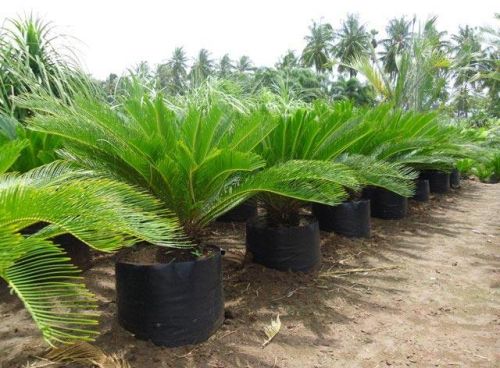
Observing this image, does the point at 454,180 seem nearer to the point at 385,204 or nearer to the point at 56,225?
the point at 385,204

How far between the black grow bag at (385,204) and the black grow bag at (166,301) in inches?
178

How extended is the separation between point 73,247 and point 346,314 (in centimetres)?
235

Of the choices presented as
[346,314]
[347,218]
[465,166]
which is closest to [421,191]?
[347,218]

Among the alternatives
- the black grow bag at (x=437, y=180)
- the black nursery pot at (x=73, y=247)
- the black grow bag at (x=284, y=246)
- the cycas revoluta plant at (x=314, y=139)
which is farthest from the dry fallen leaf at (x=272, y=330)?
the black grow bag at (x=437, y=180)

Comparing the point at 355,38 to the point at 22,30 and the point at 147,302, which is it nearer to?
the point at 22,30

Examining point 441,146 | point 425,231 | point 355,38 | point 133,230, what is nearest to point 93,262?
point 133,230

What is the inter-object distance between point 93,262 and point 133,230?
2.60 meters

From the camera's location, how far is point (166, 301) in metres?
2.54

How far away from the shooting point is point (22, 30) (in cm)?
571

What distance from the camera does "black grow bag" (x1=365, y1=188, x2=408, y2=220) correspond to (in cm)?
659

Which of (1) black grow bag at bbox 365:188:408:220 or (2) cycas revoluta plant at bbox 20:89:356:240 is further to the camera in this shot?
(1) black grow bag at bbox 365:188:408:220

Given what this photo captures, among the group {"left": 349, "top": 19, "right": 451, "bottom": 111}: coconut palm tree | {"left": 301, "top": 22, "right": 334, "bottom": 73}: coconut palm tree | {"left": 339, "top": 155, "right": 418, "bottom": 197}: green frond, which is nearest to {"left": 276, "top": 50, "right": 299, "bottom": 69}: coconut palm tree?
{"left": 349, "top": 19, "right": 451, "bottom": 111}: coconut palm tree

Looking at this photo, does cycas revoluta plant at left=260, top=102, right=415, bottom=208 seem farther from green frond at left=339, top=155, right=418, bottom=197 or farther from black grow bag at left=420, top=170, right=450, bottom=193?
black grow bag at left=420, top=170, right=450, bottom=193

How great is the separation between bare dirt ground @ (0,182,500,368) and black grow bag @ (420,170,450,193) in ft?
15.6
